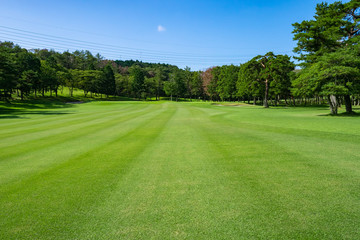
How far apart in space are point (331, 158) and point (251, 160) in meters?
2.54

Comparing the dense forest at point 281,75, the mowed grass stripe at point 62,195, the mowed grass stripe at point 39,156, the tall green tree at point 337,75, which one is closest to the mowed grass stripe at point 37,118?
the mowed grass stripe at point 39,156

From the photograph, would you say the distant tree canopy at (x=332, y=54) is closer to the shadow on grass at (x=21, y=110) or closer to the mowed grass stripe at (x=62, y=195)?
the mowed grass stripe at (x=62, y=195)

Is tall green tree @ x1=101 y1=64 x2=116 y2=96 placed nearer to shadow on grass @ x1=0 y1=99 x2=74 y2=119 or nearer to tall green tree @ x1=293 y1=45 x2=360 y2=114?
shadow on grass @ x1=0 y1=99 x2=74 y2=119

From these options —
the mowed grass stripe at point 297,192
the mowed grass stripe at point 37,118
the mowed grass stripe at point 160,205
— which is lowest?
the mowed grass stripe at point 37,118

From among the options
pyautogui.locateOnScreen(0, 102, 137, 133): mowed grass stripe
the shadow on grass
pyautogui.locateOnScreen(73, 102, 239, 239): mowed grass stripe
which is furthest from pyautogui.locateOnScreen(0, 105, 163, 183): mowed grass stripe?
the shadow on grass

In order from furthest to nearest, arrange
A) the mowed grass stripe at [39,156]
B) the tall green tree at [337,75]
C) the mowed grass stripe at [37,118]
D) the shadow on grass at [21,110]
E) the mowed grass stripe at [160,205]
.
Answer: the shadow on grass at [21,110], the tall green tree at [337,75], the mowed grass stripe at [37,118], the mowed grass stripe at [39,156], the mowed grass stripe at [160,205]

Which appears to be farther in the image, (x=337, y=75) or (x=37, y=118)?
(x=37, y=118)

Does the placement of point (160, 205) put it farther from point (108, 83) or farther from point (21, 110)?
point (108, 83)

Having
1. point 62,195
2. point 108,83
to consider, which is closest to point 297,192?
point 62,195

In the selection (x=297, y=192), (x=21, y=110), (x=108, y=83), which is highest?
(x=108, y=83)

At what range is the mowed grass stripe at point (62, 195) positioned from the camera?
2998mm

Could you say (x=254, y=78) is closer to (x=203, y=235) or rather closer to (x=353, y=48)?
(x=353, y=48)

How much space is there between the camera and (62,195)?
4.06 m

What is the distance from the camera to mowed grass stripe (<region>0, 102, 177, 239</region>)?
9.84 ft
